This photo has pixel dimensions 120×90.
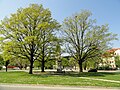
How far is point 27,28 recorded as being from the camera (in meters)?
33.5

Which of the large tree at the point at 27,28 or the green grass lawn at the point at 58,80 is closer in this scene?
the green grass lawn at the point at 58,80

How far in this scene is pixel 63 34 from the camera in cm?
4056

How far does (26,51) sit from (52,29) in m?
5.61

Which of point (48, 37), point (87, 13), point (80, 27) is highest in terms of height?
point (87, 13)

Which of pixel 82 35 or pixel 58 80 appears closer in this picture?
pixel 58 80

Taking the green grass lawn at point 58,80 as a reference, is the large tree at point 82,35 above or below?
above

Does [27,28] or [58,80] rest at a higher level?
[27,28]

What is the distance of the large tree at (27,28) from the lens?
1280 inches

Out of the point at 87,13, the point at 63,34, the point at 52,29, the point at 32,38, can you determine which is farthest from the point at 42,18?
the point at 87,13

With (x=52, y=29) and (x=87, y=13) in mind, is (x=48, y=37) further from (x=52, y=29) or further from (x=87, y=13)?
(x=87, y=13)

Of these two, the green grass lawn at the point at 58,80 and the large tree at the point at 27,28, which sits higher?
the large tree at the point at 27,28

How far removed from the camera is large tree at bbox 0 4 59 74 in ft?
107

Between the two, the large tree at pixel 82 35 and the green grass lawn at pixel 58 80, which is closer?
the green grass lawn at pixel 58 80

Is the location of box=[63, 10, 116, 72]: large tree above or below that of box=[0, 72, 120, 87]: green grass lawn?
above
